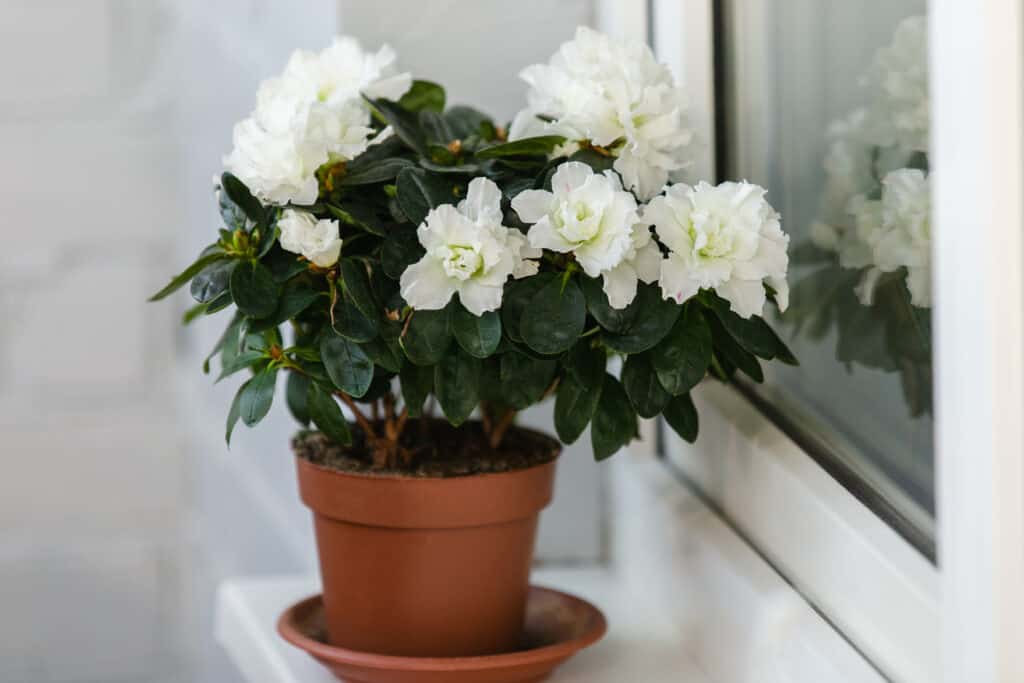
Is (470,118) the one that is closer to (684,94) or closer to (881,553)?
(684,94)

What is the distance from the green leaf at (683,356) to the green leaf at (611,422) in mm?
44

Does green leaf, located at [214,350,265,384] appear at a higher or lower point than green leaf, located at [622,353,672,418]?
higher

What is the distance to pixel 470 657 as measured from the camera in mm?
949

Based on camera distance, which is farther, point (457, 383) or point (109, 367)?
point (109, 367)

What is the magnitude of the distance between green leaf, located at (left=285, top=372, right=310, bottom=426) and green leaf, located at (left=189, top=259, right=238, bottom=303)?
0.11 metres

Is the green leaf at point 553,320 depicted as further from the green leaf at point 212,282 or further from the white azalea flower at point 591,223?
the green leaf at point 212,282

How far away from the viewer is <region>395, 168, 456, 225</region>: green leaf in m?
0.86

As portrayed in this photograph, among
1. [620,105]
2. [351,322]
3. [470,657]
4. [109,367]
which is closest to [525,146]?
[620,105]

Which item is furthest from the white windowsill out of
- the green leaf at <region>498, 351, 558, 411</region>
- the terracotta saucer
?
the green leaf at <region>498, 351, 558, 411</region>

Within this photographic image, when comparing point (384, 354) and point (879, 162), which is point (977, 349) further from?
point (384, 354)

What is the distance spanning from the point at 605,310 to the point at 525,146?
0.14 meters

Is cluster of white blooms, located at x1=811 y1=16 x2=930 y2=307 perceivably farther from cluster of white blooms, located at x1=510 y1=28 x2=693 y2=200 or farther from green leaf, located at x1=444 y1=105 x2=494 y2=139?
green leaf, located at x1=444 y1=105 x2=494 y2=139

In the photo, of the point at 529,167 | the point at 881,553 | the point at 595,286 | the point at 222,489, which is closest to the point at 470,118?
the point at 529,167

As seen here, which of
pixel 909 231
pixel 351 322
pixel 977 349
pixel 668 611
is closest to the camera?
pixel 977 349
